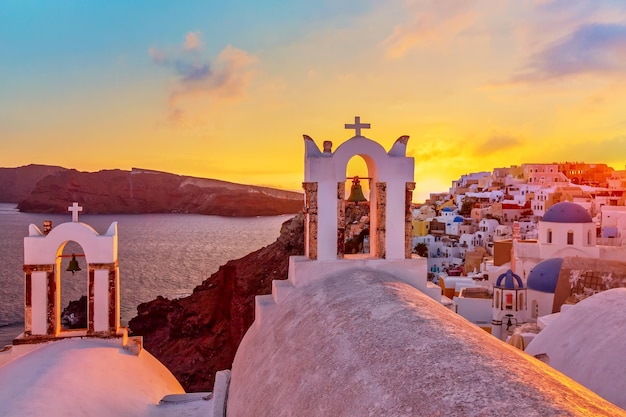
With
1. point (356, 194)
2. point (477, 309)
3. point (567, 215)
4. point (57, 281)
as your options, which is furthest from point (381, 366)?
point (567, 215)

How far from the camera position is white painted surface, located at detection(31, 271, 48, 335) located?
7.11m

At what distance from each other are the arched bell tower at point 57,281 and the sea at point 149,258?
14042 millimetres

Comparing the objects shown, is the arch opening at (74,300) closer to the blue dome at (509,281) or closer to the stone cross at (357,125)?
the stone cross at (357,125)

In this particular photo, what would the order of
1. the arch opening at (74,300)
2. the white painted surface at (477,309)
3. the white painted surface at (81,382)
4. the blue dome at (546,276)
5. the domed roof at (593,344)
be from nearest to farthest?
1. the white painted surface at (81,382)
2. the domed roof at (593,344)
3. the blue dome at (546,276)
4. the white painted surface at (477,309)
5. the arch opening at (74,300)

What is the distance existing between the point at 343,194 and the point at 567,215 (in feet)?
70.8

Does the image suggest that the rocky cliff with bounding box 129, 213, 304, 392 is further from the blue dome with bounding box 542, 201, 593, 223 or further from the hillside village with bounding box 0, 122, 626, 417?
the hillside village with bounding box 0, 122, 626, 417

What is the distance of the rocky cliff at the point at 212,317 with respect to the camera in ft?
97.2

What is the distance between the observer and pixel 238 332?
102ft

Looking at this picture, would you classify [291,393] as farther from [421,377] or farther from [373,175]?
[373,175]

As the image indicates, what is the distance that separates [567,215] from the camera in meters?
25.2

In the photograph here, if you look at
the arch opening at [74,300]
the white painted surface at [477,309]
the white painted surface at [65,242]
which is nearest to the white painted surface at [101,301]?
the white painted surface at [65,242]

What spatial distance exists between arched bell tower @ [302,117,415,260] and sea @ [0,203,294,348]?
16293 millimetres

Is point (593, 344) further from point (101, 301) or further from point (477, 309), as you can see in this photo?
point (477, 309)

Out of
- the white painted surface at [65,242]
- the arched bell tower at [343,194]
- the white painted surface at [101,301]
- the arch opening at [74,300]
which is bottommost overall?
the arch opening at [74,300]
